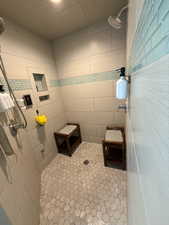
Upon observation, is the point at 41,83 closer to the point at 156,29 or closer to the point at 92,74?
the point at 92,74

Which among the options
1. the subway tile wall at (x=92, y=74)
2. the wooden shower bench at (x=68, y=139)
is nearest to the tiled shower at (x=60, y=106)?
the subway tile wall at (x=92, y=74)

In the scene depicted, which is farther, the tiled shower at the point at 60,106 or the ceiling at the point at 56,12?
the ceiling at the point at 56,12

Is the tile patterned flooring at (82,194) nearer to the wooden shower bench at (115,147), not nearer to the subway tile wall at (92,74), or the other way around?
the wooden shower bench at (115,147)

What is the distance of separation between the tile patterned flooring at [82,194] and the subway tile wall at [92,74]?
0.79 m

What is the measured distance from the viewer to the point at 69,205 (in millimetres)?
1146

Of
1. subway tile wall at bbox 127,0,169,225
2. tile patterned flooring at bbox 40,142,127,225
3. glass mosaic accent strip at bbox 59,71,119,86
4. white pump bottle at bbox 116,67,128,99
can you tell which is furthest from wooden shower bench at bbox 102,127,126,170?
subway tile wall at bbox 127,0,169,225

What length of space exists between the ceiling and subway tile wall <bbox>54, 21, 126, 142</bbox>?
7.7 inches

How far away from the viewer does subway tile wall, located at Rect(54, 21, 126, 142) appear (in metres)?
1.58

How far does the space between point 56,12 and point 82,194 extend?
250 centimetres

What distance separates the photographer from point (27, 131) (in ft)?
4.60

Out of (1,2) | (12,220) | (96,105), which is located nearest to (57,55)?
(1,2)

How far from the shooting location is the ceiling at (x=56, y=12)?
110 centimetres

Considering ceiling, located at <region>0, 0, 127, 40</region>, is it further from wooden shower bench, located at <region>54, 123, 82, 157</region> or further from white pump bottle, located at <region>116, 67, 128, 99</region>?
wooden shower bench, located at <region>54, 123, 82, 157</region>

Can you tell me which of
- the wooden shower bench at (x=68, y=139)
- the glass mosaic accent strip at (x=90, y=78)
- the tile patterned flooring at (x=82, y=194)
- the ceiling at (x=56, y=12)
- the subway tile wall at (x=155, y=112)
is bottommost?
the tile patterned flooring at (x=82, y=194)
